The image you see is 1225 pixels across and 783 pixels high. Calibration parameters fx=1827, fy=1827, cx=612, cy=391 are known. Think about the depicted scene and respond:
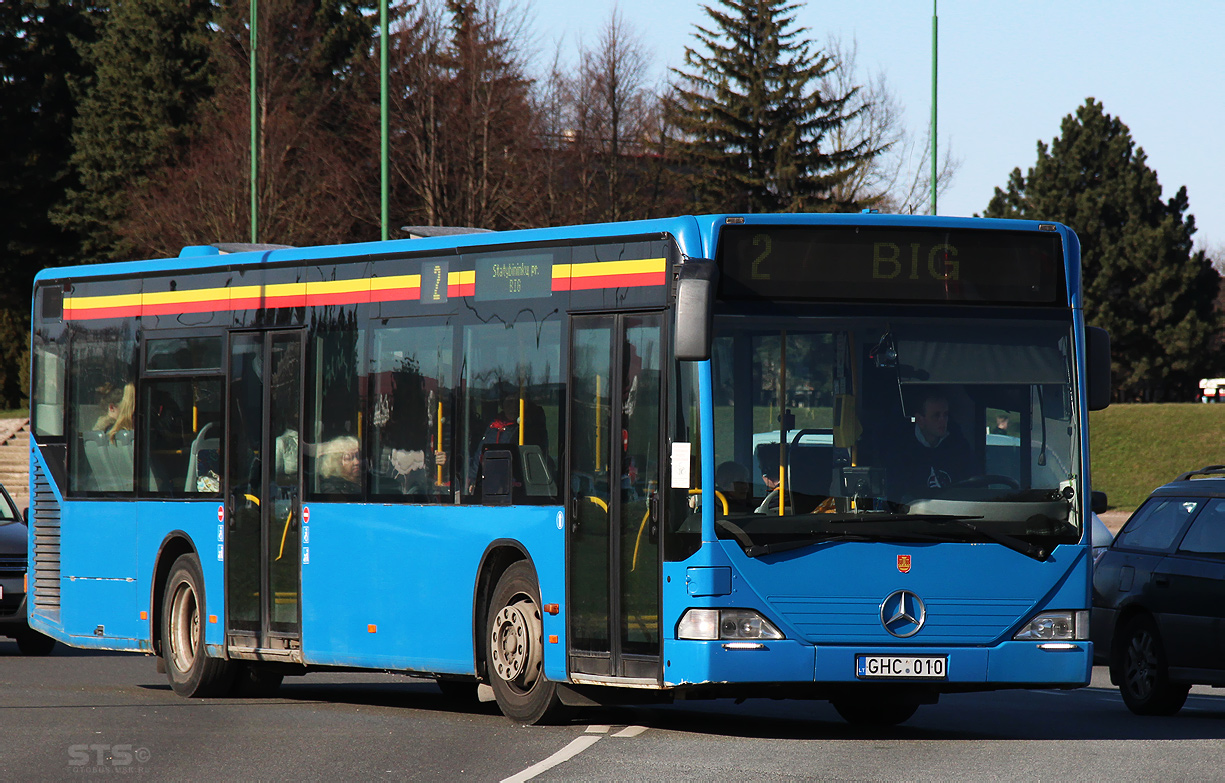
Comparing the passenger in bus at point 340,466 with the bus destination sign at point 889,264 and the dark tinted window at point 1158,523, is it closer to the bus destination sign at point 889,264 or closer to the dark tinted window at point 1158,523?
the bus destination sign at point 889,264

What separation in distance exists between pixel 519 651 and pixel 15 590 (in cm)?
891

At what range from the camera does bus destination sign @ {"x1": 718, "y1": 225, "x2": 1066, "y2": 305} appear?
10172 mm

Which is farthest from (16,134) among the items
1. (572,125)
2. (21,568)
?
(21,568)

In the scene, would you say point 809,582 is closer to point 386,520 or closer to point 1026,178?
point 386,520

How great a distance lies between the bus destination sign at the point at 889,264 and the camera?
1017cm

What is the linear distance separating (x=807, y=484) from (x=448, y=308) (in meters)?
3.21

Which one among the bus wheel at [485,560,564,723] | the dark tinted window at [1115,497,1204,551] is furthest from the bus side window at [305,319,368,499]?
the dark tinted window at [1115,497,1204,551]

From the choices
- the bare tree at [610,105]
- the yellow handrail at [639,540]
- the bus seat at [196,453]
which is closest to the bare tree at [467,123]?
the bare tree at [610,105]

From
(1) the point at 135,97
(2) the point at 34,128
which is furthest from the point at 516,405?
(2) the point at 34,128

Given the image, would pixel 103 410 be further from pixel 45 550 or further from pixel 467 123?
pixel 467 123

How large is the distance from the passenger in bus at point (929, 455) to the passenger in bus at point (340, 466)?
4.24m

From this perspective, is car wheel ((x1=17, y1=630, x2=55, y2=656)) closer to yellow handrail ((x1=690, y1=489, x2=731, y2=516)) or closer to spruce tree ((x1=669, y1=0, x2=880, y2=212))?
yellow handrail ((x1=690, y1=489, x2=731, y2=516))

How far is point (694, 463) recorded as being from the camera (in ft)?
32.7

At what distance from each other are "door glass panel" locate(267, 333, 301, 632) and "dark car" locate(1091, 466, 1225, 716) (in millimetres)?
6086
